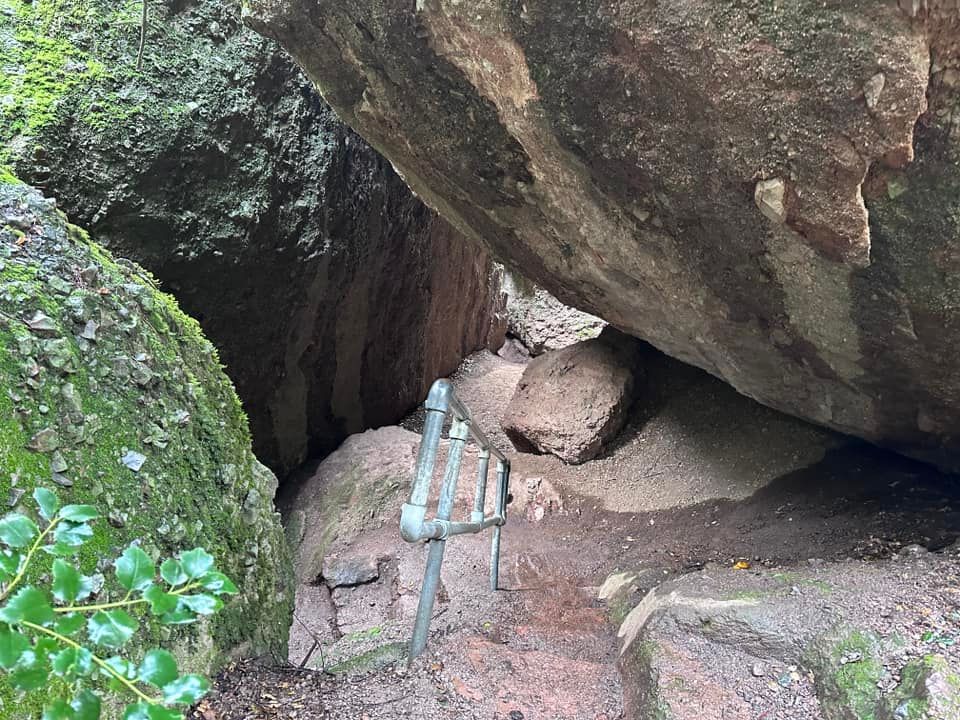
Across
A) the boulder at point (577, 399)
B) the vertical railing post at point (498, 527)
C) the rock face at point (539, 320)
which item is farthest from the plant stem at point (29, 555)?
the rock face at point (539, 320)

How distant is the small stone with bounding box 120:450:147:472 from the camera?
62.9 inches

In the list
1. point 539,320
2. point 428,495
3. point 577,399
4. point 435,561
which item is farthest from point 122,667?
point 539,320

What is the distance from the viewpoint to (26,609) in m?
0.55

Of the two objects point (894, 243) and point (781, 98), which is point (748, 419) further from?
point (781, 98)

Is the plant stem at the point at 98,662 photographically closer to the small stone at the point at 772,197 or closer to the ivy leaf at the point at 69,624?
the ivy leaf at the point at 69,624

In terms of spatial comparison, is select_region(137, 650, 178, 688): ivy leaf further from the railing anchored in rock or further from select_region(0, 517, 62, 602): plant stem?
the railing anchored in rock

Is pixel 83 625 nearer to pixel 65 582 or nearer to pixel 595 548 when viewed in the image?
pixel 65 582

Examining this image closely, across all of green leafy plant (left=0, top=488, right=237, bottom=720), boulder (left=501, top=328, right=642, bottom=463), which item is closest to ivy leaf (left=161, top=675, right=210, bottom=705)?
green leafy plant (left=0, top=488, right=237, bottom=720)

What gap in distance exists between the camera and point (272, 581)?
2.06 metres

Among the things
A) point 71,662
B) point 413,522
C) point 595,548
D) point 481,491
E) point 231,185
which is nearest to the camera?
point 71,662

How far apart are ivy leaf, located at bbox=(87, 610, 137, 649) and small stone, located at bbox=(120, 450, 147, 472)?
1124mm

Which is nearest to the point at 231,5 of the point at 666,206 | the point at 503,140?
the point at 503,140

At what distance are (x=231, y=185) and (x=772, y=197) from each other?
3010 mm

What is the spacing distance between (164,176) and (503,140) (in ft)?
6.80
